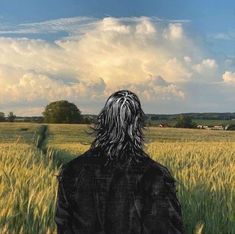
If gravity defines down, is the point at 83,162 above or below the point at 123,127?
below

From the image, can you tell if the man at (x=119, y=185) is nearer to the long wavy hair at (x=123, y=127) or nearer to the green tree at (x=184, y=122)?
the long wavy hair at (x=123, y=127)

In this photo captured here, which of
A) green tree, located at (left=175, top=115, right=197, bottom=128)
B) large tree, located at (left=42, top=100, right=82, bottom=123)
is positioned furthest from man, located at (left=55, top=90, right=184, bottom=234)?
green tree, located at (left=175, top=115, right=197, bottom=128)

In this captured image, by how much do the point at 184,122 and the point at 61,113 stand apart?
1088 cm

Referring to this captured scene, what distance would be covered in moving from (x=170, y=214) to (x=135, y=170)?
0.90ft

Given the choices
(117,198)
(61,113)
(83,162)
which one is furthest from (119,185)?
(61,113)

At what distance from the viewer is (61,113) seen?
5516 cm

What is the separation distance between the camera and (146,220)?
3062 mm

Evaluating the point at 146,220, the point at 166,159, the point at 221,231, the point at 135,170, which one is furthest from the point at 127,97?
the point at 166,159

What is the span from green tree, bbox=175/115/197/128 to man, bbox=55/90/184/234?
5170 cm

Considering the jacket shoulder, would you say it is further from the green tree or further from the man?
the green tree

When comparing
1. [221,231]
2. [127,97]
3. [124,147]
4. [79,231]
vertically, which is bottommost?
[221,231]

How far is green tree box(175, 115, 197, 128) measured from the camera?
54969 millimetres

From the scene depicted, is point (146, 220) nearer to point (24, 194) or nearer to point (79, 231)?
point (79, 231)

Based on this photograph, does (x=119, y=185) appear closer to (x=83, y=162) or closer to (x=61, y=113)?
(x=83, y=162)
